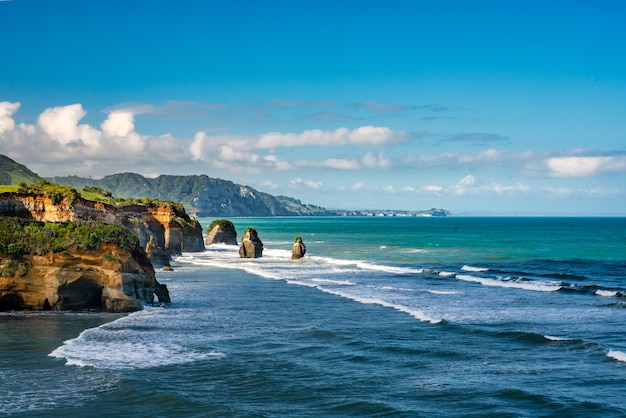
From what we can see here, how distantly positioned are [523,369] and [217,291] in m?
30.1

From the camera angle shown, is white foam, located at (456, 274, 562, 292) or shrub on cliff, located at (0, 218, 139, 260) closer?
shrub on cliff, located at (0, 218, 139, 260)

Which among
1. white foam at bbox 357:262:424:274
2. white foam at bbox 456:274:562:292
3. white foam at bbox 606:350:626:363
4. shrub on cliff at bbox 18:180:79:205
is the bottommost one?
white foam at bbox 606:350:626:363

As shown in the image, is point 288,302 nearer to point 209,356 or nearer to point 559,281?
point 209,356

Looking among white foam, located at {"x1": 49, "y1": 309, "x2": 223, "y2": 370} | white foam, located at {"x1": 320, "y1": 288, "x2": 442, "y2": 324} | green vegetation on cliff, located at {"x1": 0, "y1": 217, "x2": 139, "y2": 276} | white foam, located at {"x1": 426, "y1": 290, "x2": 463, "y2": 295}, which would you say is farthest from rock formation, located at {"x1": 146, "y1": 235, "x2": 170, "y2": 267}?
white foam, located at {"x1": 49, "y1": 309, "x2": 223, "y2": 370}

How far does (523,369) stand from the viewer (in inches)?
1024

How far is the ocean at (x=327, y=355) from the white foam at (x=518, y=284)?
1789 millimetres

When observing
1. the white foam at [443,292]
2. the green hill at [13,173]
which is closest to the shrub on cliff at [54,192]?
the white foam at [443,292]

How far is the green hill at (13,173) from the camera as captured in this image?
15400 cm

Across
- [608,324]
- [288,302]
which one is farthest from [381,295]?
[608,324]

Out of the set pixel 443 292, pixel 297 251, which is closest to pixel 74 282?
pixel 443 292

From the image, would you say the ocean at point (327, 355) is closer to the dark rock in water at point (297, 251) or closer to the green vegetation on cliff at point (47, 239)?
the green vegetation on cliff at point (47, 239)

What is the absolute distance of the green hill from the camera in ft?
505

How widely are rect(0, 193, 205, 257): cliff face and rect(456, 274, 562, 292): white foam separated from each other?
3466 centimetres

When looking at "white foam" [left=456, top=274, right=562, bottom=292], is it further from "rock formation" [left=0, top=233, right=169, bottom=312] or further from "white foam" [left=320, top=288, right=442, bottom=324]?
"rock formation" [left=0, top=233, right=169, bottom=312]
